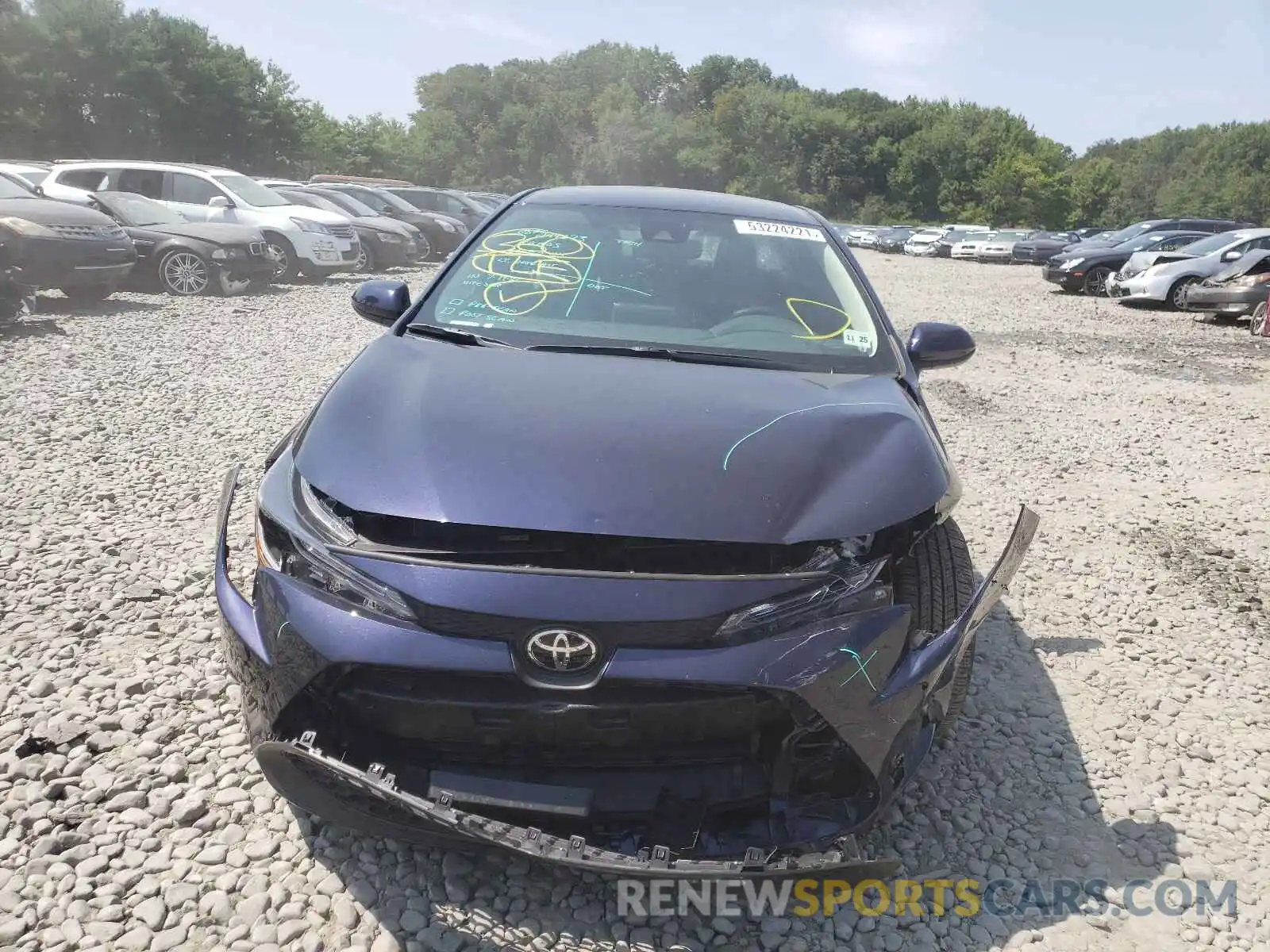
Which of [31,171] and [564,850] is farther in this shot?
[31,171]

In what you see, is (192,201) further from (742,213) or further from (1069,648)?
(1069,648)

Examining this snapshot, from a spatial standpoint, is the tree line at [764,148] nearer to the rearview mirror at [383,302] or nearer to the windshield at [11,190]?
the windshield at [11,190]

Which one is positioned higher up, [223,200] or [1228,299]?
[1228,299]

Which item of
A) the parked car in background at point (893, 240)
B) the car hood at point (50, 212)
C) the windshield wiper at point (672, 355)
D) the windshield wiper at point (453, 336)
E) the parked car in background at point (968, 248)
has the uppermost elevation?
the windshield wiper at point (672, 355)

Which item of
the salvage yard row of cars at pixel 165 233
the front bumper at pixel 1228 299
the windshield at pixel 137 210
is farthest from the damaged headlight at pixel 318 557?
the front bumper at pixel 1228 299

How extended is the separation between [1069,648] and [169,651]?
3333mm

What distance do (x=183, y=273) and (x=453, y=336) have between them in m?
11.0

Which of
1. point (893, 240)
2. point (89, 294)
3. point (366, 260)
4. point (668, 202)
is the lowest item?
point (893, 240)

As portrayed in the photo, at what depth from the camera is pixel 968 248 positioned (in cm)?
3638

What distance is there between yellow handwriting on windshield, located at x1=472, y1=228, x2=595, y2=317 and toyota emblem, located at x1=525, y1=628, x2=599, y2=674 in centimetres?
150

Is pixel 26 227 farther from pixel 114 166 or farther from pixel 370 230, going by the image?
pixel 370 230

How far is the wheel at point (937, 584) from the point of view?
6.80ft

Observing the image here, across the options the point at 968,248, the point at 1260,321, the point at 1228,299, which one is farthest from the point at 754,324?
the point at 968,248

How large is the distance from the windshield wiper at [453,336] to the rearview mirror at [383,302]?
39cm
